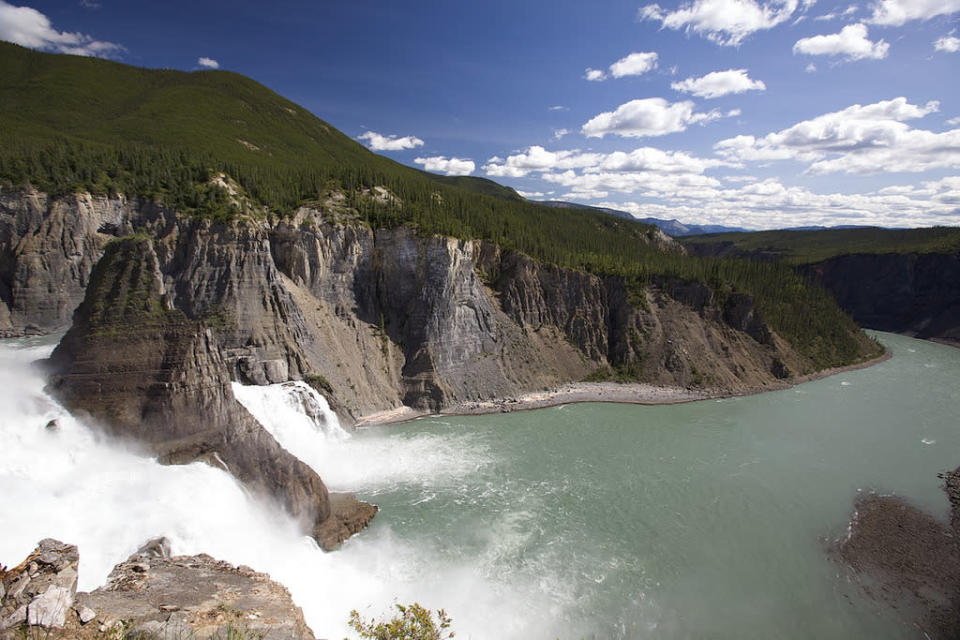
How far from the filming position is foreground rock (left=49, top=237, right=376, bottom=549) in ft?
64.2

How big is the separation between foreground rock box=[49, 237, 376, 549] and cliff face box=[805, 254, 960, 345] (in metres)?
105

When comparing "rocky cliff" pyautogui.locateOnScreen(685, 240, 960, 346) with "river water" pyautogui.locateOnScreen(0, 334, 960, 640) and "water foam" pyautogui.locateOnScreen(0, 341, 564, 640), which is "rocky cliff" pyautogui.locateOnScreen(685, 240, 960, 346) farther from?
"water foam" pyautogui.locateOnScreen(0, 341, 564, 640)

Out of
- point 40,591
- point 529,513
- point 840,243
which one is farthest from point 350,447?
point 840,243

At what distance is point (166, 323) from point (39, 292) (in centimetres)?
3063

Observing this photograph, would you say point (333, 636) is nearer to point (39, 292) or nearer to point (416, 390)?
point (416, 390)

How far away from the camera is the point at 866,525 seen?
25.5 meters

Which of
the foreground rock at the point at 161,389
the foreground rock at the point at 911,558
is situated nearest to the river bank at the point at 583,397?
the foreground rock at the point at 161,389

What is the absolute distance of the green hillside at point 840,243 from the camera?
342 feet

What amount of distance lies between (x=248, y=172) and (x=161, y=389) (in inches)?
1424

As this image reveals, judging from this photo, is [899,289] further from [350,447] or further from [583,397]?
[350,447]

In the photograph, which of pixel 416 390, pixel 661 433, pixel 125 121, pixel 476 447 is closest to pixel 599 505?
pixel 476 447

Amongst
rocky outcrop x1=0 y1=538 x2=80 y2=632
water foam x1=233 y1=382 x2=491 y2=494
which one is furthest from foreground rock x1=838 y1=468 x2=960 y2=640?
rocky outcrop x1=0 y1=538 x2=80 y2=632

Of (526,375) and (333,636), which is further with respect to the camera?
(526,375)

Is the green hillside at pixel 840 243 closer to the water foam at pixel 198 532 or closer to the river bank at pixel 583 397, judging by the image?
the river bank at pixel 583 397
